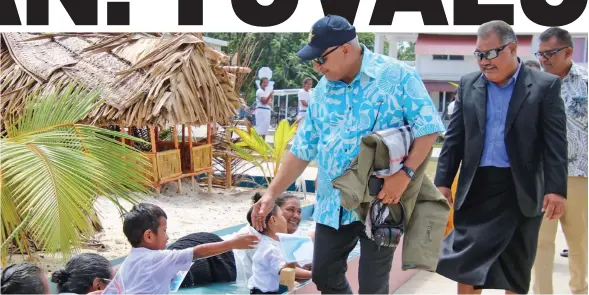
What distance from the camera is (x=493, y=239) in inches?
166

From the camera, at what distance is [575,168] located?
208 inches

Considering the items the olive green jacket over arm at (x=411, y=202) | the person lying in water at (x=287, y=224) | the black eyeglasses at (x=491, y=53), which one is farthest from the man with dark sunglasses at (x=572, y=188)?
the olive green jacket over arm at (x=411, y=202)

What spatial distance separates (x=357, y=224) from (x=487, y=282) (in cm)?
91

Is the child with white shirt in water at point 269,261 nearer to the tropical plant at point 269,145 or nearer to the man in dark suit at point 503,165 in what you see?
the man in dark suit at point 503,165


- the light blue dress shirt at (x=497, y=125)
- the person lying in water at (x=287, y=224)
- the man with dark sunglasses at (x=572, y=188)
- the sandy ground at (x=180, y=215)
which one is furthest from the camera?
the sandy ground at (x=180, y=215)

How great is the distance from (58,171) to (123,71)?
594 cm

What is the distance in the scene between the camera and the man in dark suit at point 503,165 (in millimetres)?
4125

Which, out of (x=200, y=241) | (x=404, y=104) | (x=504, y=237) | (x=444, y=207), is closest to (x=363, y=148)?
(x=404, y=104)

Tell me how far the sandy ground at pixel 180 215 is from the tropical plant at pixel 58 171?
218 cm

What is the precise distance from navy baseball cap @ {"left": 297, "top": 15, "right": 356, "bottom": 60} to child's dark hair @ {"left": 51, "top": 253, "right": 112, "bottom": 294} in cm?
162

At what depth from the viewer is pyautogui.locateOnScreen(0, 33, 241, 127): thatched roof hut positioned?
994 centimetres

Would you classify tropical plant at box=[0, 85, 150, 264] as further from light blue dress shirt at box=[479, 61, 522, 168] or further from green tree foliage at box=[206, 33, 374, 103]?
green tree foliage at box=[206, 33, 374, 103]

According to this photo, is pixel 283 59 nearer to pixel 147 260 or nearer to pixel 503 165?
pixel 503 165

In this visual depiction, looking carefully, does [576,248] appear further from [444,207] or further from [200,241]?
[200,241]
